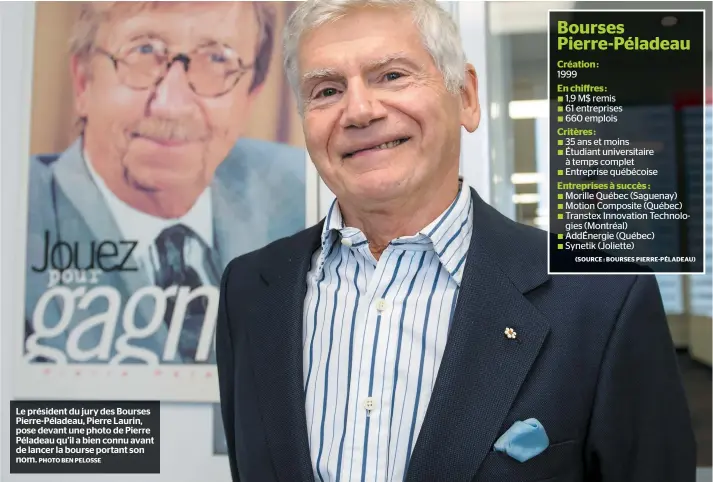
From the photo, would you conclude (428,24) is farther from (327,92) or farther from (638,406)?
(638,406)

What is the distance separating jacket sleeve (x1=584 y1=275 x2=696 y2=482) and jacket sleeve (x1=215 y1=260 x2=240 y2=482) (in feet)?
1.90

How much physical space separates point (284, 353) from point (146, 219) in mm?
500

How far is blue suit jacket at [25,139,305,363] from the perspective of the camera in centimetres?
121

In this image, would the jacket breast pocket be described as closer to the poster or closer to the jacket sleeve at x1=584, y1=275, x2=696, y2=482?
the jacket sleeve at x1=584, y1=275, x2=696, y2=482

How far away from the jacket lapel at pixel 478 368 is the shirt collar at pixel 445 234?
0.09 feet

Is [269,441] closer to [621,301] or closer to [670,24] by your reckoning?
[621,301]

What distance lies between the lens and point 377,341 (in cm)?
83

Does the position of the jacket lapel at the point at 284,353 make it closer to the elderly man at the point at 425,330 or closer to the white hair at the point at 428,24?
the elderly man at the point at 425,330

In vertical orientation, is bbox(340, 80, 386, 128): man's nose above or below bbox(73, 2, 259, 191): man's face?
below

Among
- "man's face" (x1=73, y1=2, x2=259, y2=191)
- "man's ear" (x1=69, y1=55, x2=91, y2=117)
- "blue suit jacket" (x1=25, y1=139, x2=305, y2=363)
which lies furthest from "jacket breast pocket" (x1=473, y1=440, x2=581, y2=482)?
"man's ear" (x1=69, y1=55, x2=91, y2=117)

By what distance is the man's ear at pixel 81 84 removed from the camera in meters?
1.23

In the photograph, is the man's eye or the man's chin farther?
the man's chin

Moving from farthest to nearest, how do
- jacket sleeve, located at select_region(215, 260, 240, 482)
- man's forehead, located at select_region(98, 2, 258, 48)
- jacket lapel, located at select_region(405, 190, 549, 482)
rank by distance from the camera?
1. man's forehead, located at select_region(98, 2, 258, 48)
2. jacket sleeve, located at select_region(215, 260, 240, 482)
3. jacket lapel, located at select_region(405, 190, 549, 482)

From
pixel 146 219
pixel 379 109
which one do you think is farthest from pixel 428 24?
pixel 146 219
